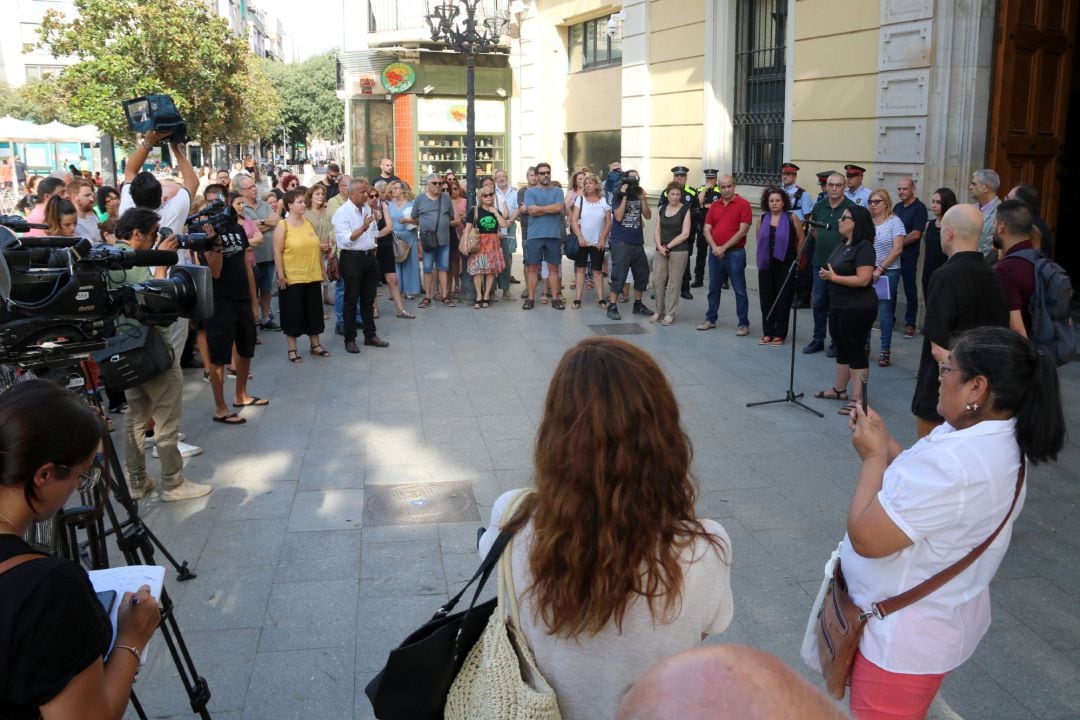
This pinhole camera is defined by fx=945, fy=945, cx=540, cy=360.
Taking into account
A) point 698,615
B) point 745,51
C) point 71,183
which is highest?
point 745,51

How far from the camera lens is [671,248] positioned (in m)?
11.7

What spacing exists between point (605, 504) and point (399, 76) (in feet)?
92.7

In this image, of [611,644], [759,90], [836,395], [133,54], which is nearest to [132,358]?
[611,644]

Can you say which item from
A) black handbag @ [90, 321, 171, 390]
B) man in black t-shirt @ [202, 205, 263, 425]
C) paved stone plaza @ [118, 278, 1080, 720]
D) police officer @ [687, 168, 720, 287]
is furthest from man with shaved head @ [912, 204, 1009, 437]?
police officer @ [687, 168, 720, 287]


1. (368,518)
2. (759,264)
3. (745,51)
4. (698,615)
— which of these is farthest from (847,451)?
(745,51)

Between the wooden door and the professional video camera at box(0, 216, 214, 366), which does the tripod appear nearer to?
the professional video camera at box(0, 216, 214, 366)

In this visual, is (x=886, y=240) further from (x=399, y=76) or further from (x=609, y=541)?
(x=399, y=76)

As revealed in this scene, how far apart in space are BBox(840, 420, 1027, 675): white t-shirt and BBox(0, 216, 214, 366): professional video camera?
9.38 ft

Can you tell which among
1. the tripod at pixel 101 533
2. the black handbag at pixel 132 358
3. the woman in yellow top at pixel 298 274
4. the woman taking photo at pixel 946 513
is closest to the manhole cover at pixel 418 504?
the black handbag at pixel 132 358

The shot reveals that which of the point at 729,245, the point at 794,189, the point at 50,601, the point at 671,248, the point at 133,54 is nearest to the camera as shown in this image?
the point at 50,601

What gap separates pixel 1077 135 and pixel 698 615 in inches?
586

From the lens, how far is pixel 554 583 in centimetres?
201

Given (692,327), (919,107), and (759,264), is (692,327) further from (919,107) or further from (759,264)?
(919,107)

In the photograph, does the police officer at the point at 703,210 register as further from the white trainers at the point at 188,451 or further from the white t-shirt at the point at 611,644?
the white t-shirt at the point at 611,644
